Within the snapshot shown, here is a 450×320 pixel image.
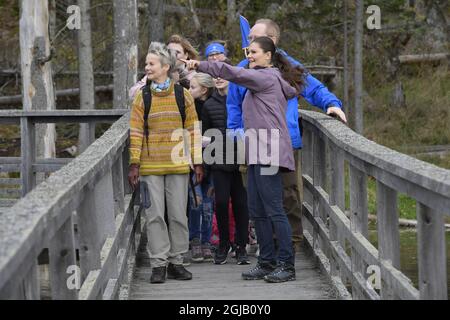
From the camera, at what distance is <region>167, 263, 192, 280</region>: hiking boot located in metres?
7.24

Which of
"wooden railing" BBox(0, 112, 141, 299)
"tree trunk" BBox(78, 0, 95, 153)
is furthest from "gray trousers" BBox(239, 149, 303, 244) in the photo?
"tree trunk" BBox(78, 0, 95, 153)

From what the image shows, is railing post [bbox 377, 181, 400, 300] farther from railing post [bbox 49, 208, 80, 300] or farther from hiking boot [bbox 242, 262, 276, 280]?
hiking boot [bbox 242, 262, 276, 280]

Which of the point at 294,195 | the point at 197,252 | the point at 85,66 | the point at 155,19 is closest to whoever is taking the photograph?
the point at 294,195

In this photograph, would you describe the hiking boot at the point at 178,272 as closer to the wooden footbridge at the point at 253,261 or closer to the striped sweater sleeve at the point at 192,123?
the wooden footbridge at the point at 253,261

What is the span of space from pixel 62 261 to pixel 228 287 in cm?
273

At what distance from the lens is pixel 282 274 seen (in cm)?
697

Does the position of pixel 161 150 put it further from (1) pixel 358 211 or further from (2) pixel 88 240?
(2) pixel 88 240

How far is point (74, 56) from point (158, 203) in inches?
827

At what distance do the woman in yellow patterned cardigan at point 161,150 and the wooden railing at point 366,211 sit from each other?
0.92 m

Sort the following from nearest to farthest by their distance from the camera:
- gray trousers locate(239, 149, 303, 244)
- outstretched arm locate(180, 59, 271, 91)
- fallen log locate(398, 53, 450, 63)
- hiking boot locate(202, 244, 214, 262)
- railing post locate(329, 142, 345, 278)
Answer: outstretched arm locate(180, 59, 271, 91)
railing post locate(329, 142, 345, 278)
gray trousers locate(239, 149, 303, 244)
hiking boot locate(202, 244, 214, 262)
fallen log locate(398, 53, 450, 63)

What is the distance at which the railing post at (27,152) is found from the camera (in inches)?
444

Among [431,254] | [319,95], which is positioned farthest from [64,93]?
[431,254]

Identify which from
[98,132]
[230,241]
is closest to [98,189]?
[230,241]

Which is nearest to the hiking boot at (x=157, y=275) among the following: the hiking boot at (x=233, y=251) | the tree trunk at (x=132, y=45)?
the hiking boot at (x=233, y=251)
